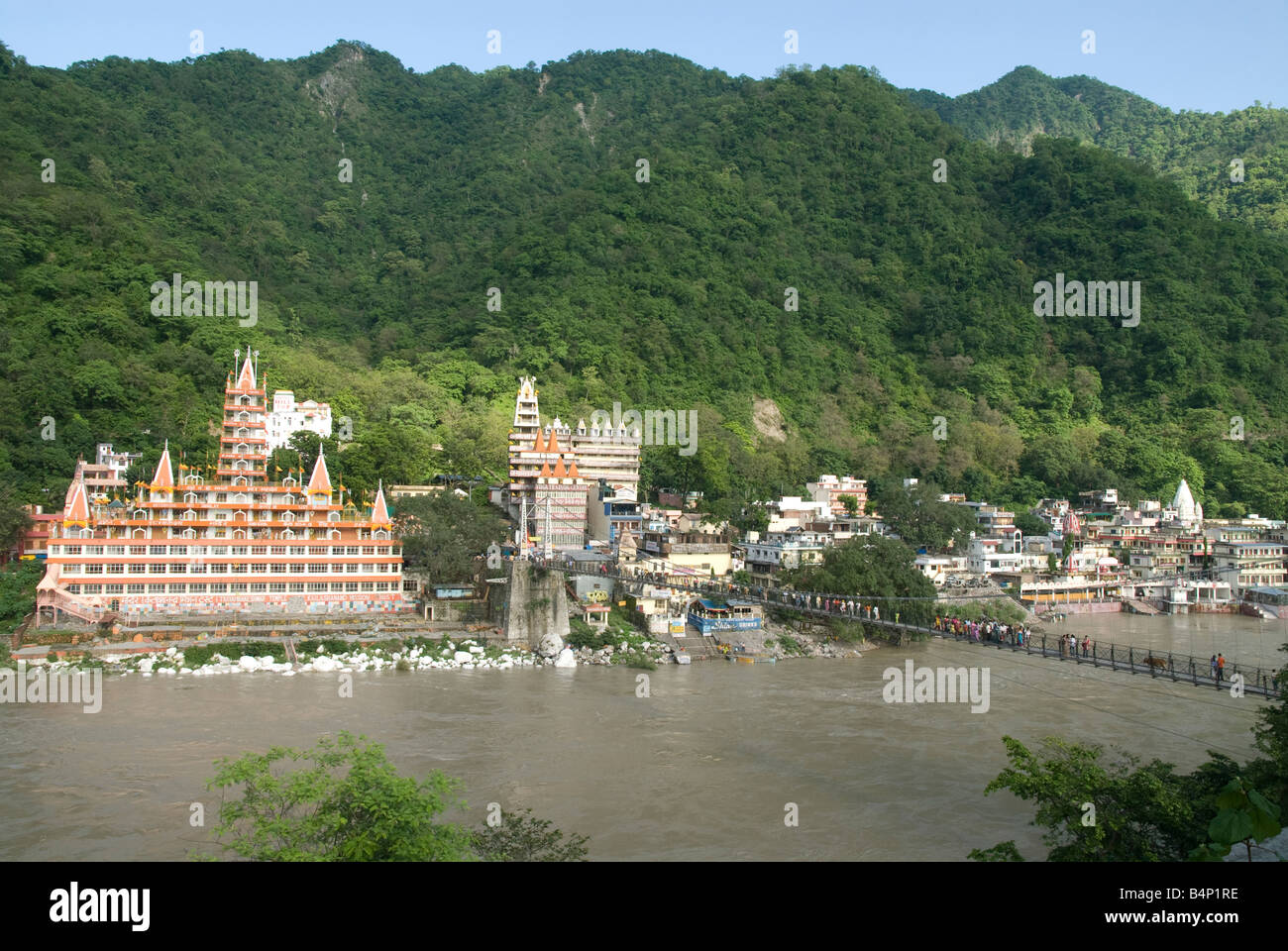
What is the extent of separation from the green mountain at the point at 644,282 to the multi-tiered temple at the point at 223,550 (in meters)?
7.19

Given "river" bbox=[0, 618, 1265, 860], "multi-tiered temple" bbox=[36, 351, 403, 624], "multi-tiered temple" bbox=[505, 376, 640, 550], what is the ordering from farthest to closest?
"multi-tiered temple" bbox=[505, 376, 640, 550], "multi-tiered temple" bbox=[36, 351, 403, 624], "river" bbox=[0, 618, 1265, 860]

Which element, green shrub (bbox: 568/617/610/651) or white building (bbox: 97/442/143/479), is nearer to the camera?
green shrub (bbox: 568/617/610/651)

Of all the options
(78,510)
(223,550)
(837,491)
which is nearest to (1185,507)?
(837,491)

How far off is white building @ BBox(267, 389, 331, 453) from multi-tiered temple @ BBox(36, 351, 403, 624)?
1024 centimetres

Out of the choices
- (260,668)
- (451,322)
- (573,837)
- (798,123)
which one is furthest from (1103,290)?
(573,837)

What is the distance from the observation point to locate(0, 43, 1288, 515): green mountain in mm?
42125

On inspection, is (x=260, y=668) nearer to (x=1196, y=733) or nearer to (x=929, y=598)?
(x=929, y=598)

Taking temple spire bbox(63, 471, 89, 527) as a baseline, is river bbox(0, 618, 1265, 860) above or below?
below

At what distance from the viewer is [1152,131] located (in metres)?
106

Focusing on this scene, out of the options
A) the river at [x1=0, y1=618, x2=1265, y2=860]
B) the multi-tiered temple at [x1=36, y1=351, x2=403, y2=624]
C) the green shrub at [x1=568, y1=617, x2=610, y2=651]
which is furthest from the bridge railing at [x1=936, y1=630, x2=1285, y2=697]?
the multi-tiered temple at [x1=36, y1=351, x2=403, y2=624]

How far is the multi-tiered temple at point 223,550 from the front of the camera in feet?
87.5

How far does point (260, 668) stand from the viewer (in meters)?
23.8

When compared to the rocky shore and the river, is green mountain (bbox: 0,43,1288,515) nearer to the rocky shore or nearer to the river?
the rocky shore
